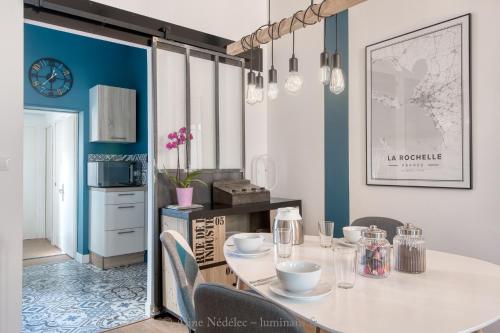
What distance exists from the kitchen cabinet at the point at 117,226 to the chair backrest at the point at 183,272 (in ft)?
8.92

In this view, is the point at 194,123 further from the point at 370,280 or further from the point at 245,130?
the point at 370,280

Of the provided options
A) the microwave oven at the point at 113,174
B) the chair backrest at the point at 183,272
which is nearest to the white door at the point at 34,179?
the microwave oven at the point at 113,174

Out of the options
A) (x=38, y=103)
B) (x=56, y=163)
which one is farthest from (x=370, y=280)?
(x=56, y=163)

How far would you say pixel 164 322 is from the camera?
264 cm

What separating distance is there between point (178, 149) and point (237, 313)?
7.23 feet

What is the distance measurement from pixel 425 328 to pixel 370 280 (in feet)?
1.30

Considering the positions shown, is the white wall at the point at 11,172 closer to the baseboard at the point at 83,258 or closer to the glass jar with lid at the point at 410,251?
the glass jar with lid at the point at 410,251

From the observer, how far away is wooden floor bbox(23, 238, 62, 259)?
471cm

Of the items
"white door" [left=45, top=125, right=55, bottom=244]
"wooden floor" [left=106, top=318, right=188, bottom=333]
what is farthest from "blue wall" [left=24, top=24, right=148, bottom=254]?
"wooden floor" [left=106, top=318, right=188, bottom=333]

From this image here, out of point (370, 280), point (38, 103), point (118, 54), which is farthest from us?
point (118, 54)

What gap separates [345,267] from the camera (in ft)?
3.95

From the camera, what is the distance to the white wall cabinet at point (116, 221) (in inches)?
158

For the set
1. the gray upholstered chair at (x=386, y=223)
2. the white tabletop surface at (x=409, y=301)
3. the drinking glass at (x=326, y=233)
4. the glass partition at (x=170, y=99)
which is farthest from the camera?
the glass partition at (x=170, y=99)

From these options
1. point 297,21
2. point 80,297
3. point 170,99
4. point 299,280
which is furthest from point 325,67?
point 80,297
